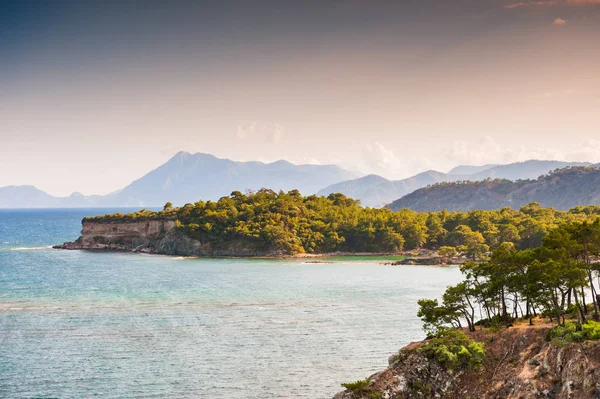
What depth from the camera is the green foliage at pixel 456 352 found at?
27478mm

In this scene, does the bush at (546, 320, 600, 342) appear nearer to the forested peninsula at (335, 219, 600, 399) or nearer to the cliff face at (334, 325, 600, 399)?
the forested peninsula at (335, 219, 600, 399)

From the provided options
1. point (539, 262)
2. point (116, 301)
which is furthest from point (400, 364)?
point (116, 301)

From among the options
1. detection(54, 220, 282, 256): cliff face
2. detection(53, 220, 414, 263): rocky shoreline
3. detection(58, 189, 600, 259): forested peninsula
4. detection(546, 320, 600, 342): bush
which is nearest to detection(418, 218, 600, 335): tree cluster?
detection(546, 320, 600, 342): bush

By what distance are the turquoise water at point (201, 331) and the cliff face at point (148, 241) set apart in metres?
35.2

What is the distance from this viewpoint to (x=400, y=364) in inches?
1105

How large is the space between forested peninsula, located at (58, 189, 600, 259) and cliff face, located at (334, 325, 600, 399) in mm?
81976

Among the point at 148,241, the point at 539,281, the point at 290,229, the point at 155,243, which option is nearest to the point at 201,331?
the point at 539,281

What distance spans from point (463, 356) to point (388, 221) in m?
98.9

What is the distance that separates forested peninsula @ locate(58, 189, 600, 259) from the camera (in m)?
117

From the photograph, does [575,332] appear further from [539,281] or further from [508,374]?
[539,281]

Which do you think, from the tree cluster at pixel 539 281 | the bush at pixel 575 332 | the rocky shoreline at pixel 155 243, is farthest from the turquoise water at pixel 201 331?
the rocky shoreline at pixel 155 243

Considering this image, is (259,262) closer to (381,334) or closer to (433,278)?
(433,278)

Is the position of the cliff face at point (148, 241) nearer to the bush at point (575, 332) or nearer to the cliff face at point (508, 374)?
the cliff face at point (508, 374)

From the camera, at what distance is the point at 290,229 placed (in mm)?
124438
